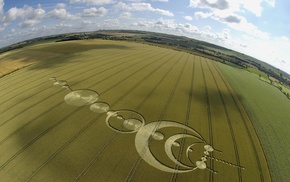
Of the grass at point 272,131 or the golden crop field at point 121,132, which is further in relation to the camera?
the grass at point 272,131

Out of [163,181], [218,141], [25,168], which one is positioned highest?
[218,141]

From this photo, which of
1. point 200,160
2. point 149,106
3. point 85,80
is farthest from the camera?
point 85,80

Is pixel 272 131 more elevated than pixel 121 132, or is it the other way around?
pixel 272 131

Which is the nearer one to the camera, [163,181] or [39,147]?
[163,181]

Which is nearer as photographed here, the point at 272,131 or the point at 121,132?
the point at 121,132

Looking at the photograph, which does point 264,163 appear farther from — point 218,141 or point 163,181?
point 163,181

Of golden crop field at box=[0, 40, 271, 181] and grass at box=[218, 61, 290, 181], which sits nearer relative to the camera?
golden crop field at box=[0, 40, 271, 181]

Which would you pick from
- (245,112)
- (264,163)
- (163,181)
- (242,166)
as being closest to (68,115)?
(163,181)

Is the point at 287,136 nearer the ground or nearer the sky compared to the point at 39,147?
nearer the sky
